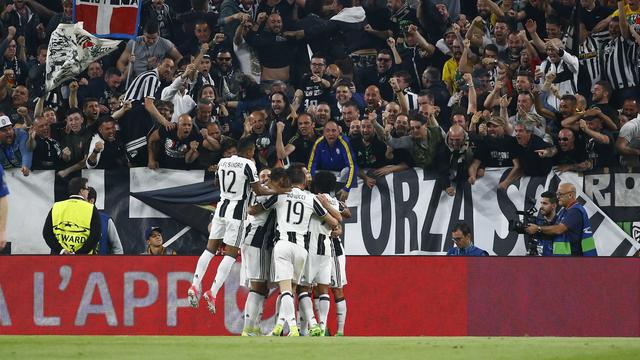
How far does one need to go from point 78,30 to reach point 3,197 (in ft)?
20.7

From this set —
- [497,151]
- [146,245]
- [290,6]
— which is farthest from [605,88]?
[146,245]

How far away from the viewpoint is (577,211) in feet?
52.9

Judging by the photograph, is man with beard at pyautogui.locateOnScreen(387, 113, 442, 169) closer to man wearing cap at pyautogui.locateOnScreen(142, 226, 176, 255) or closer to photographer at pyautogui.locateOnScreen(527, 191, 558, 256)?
photographer at pyautogui.locateOnScreen(527, 191, 558, 256)

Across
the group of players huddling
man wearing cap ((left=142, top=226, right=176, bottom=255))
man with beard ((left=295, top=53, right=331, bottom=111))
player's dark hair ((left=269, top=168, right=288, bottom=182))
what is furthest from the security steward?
man with beard ((left=295, top=53, right=331, bottom=111))

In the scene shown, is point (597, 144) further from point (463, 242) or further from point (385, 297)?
point (385, 297)

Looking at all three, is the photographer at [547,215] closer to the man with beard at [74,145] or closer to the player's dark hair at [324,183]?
the player's dark hair at [324,183]

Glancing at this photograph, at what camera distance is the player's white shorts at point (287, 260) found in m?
14.5

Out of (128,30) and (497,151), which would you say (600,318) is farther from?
(128,30)

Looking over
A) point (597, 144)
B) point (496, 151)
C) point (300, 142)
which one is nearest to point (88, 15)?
point (300, 142)

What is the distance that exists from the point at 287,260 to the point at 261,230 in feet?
2.54

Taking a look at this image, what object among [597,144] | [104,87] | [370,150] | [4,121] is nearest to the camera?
[597,144]

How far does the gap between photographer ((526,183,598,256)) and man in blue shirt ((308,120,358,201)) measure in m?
3.03

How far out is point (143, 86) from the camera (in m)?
20.1

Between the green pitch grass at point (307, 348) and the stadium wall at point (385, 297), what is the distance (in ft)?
10.6
